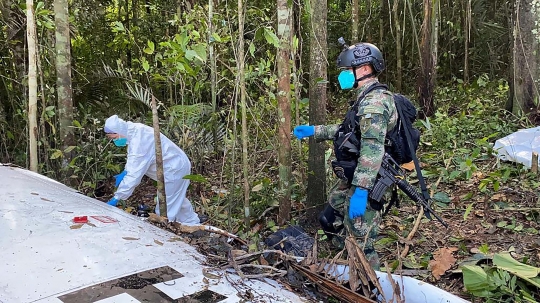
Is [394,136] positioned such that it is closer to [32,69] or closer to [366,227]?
[366,227]

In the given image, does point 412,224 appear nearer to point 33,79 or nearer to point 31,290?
point 31,290

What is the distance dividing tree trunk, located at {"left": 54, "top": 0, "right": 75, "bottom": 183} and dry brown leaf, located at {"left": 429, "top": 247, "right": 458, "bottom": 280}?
4.08 meters

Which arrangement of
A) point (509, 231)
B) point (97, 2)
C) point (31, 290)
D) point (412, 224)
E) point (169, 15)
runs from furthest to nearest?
point (169, 15) → point (97, 2) → point (412, 224) → point (509, 231) → point (31, 290)

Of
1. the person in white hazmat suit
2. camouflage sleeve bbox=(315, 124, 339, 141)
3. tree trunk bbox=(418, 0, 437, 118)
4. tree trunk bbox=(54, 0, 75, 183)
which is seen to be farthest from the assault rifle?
tree trunk bbox=(418, 0, 437, 118)

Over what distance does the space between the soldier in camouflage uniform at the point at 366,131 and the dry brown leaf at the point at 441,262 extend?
404 mm

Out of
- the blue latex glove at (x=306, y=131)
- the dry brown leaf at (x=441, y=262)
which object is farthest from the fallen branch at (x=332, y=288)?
the blue latex glove at (x=306, y=131)

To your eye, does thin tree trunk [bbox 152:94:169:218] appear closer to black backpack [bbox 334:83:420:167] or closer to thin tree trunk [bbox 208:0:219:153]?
thin tree trunk [bbox 208:0:219:153]

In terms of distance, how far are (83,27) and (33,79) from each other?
4.42m

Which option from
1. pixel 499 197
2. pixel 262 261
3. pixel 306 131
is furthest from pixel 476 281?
pixel 499 197

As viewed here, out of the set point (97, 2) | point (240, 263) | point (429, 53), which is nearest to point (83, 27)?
point (97, 2)

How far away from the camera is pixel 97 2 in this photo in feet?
27.2

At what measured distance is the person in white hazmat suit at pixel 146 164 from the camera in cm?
430

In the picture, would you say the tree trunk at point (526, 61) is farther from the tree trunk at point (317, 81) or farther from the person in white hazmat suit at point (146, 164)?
the person in white hazmat suit at point (146, 164)

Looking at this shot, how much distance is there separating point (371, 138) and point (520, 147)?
2.54 metres
